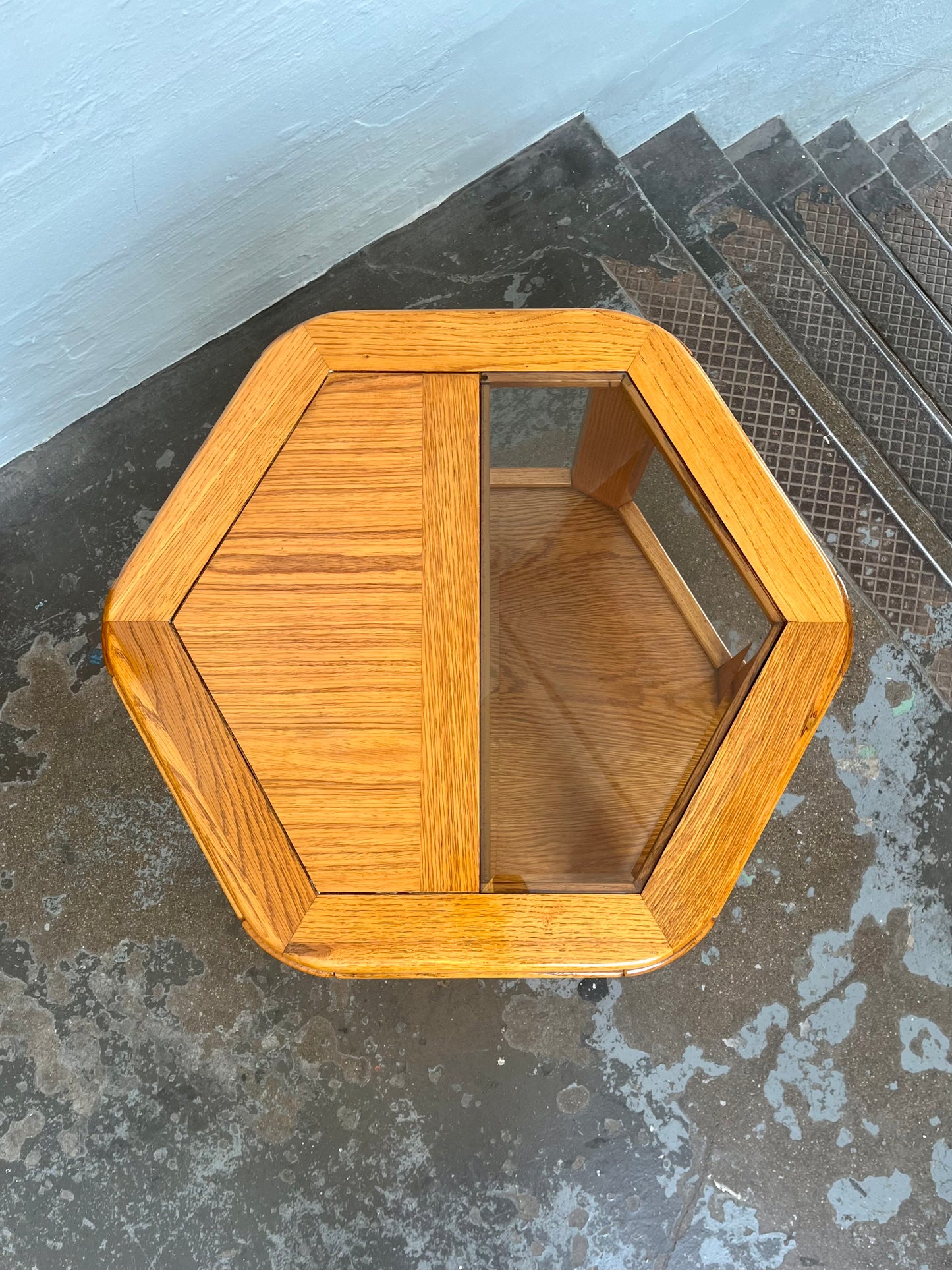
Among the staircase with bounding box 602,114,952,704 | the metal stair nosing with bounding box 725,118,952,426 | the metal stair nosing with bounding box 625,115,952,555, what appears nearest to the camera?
the staircase with bounding box 602,114,952,704

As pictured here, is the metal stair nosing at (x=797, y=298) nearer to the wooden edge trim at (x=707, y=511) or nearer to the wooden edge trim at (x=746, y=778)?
the wooden edge trim at (x=707, y=511)

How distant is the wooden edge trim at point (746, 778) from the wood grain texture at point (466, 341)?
474 millimetres

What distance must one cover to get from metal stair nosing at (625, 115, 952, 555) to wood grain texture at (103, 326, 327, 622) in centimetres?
124

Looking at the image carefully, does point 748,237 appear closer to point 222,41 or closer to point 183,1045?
point 222,41

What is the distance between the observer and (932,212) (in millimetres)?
2361

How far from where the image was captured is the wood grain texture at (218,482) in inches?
43.1

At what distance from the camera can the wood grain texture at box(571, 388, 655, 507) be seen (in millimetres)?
1186

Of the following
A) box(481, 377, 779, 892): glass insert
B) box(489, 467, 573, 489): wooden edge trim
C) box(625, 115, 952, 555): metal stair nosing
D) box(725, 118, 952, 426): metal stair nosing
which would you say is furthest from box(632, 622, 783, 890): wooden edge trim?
box(725, 118, 952, 426): metal stair nosing

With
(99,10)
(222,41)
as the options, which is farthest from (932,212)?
(99,10)

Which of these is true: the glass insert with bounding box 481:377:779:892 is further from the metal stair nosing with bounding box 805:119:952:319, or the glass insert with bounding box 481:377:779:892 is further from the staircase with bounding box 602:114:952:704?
the metal stair nosing with bounding box 805:119:952:319

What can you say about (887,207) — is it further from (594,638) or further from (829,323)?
(594,638)

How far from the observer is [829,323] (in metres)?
1.98

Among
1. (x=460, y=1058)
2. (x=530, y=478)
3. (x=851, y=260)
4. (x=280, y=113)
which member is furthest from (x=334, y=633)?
(x=851, y=260)

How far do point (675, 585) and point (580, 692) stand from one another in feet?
0.74
